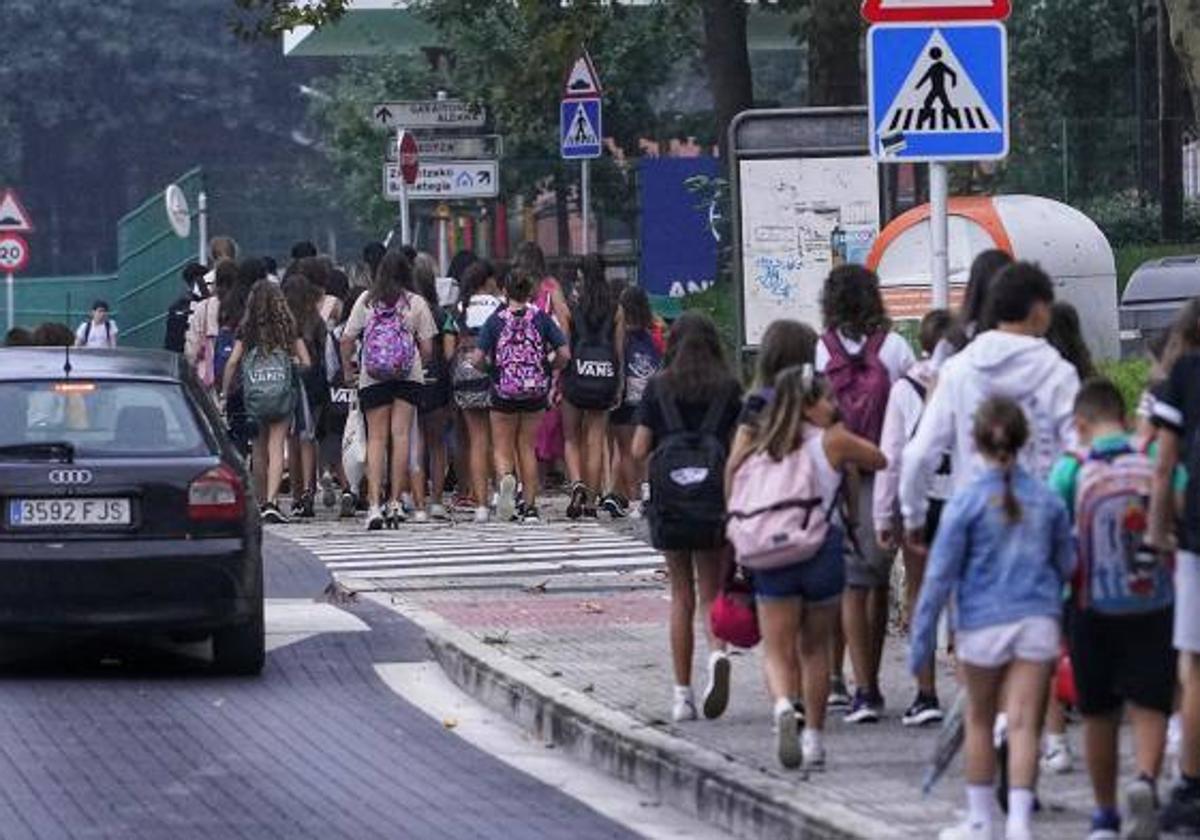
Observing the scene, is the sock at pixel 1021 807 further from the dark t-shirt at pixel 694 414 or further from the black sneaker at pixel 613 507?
the black sneaker at pixel 613 507

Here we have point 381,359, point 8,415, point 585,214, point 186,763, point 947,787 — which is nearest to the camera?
point 947,787

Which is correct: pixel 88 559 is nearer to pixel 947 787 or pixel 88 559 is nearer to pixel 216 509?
pixel 216 509

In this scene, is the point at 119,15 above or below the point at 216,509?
above

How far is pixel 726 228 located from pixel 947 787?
21660 mm

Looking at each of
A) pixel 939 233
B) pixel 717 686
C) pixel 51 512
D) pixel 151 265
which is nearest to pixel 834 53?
pixel 151 265

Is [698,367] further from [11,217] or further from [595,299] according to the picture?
[11,217]

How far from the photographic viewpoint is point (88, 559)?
1452 cm

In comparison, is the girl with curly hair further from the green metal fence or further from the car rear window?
the green metal fence

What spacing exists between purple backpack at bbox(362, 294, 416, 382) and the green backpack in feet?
2.25

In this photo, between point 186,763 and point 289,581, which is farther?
point 289,581

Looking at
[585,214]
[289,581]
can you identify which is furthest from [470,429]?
[585,214]

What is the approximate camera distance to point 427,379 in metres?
23.5

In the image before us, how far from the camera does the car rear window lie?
1480 centimetres

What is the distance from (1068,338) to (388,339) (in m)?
11.3
